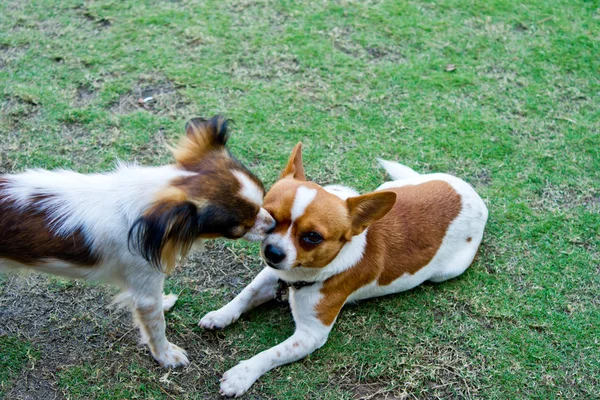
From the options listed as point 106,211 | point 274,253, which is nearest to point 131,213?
point 106,211

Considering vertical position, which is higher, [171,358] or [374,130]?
[374,130]

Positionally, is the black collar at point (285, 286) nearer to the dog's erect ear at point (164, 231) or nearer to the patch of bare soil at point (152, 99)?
the dog's erect ear at point (164, 231)

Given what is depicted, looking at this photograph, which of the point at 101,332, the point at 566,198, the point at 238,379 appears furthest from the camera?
the point at 566,198

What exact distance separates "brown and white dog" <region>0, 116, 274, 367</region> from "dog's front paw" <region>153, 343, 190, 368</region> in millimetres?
424

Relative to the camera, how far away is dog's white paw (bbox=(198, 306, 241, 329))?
344cm

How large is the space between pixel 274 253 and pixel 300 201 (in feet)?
0.97

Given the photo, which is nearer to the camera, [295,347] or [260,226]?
[260,226]

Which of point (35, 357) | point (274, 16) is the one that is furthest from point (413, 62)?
point (35, 357)

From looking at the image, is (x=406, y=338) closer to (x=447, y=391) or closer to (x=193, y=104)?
(x=447, y=391)

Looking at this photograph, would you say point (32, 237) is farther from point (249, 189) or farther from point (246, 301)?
point (246, 301)

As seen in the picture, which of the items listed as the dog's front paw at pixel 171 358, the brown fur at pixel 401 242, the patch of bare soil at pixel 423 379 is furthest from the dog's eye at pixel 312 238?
the dog's front paw at pixel 171 358

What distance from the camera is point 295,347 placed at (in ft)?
10.7

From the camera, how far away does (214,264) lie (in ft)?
12.5

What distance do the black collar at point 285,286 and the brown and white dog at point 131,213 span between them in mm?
546
